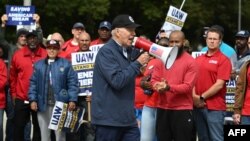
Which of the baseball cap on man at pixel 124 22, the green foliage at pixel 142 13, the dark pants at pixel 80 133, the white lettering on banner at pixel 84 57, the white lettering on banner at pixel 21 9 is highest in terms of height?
the green foliage at pixel 142 13

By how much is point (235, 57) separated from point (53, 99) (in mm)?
3071

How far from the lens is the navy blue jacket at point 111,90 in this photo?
8.11m

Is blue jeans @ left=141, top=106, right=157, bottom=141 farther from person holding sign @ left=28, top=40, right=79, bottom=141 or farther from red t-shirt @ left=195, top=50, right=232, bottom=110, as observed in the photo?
person holding sign @ left=28, top=40, right=79, bottom=141

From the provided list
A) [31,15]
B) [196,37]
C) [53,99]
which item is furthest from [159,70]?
[196,37]

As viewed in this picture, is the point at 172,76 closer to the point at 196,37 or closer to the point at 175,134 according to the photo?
the point at 175,134

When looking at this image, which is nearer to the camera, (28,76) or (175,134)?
(175,134)

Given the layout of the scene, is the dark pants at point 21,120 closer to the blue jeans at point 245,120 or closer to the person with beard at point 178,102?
the person with beard at point 178,102

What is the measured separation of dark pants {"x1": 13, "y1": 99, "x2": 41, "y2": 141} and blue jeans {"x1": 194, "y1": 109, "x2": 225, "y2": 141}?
278 centimetres

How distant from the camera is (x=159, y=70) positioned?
1007cm

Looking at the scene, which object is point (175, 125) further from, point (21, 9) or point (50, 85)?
point (21, 9)

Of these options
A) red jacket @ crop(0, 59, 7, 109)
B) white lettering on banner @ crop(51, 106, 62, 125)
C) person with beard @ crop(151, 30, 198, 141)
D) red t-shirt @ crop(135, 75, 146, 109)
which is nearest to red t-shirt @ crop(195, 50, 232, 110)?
person with beard @ crop(151, 30, 198, 141)

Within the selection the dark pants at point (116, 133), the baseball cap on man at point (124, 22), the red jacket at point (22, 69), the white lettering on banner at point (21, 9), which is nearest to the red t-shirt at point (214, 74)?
the dark pants at point (116, 133)

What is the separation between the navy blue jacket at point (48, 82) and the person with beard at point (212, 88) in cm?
214

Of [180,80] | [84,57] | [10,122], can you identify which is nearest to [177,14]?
[84,57]
